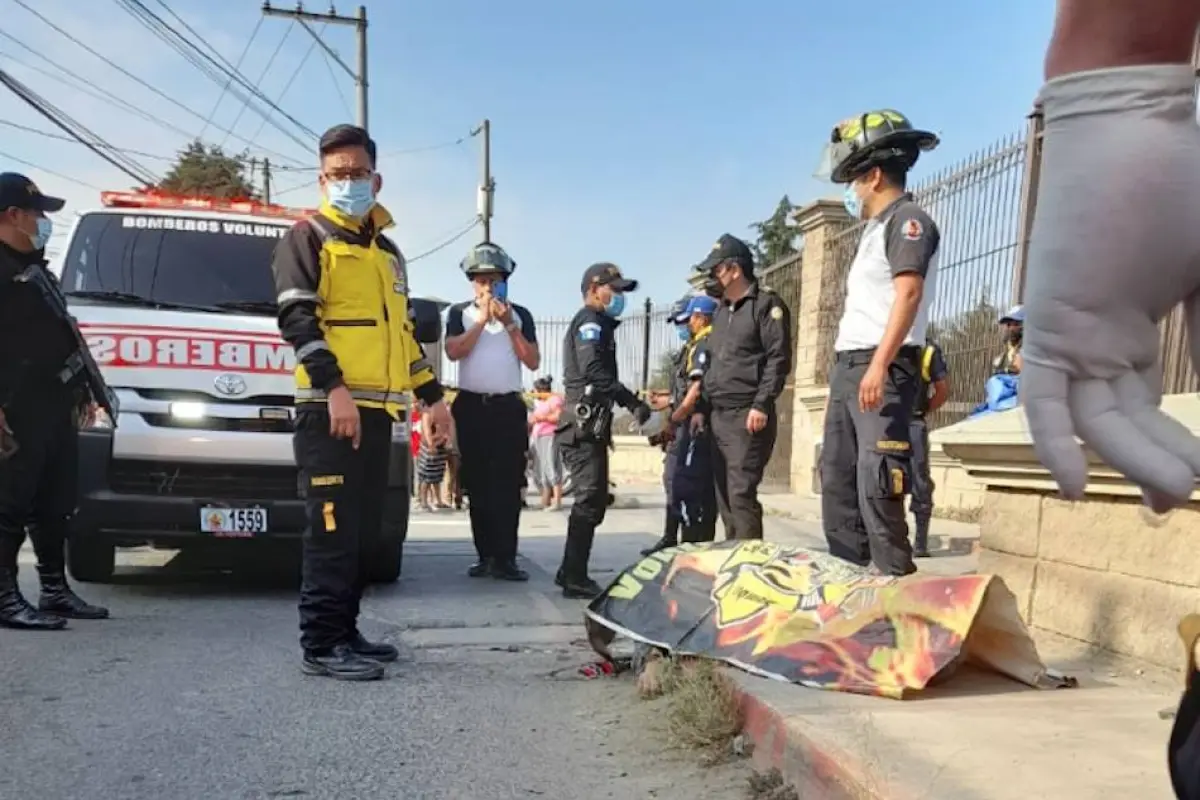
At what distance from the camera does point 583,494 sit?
209 inches

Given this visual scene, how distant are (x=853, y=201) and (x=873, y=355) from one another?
712mm

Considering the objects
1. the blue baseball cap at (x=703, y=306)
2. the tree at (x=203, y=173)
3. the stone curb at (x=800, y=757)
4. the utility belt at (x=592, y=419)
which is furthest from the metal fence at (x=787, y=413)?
the tree at (x=203, y=173)

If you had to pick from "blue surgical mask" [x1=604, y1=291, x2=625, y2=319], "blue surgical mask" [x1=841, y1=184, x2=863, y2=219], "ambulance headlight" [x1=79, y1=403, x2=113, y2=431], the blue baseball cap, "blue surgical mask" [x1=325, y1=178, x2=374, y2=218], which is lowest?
"ambulance headlight" [x1=79, y1=403, x2=113, y2=431]

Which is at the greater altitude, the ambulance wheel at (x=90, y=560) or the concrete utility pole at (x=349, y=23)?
the concrete utility pole at (x=349, y=23)

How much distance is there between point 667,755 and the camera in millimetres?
2955

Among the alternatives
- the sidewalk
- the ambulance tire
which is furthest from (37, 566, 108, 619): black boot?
the sidewalk

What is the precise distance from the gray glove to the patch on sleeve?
14.1 ft

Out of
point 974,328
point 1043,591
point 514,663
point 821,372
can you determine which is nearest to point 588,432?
point 514,663

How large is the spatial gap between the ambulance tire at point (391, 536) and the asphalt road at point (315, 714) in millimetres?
414

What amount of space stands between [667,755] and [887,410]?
1.48 metres

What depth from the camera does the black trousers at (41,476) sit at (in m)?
4.48

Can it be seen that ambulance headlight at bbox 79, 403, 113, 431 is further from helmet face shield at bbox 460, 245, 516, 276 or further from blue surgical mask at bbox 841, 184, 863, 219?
blue surgical mask at bbox 841, 184, 863, 219

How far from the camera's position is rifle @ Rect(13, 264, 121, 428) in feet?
14.8

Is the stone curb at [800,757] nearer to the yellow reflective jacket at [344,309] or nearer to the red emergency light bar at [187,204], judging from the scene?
the yellow reflective jacket at [344,309]
